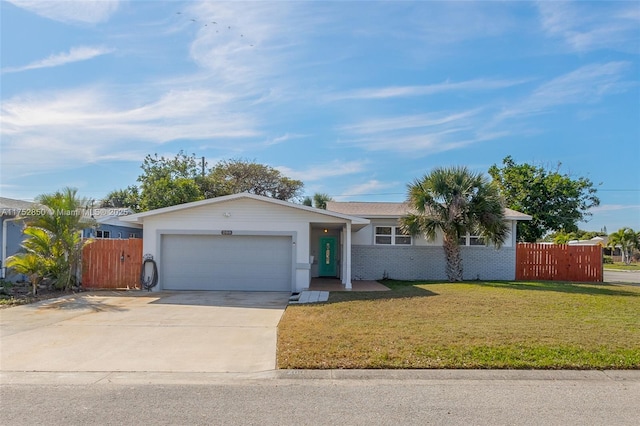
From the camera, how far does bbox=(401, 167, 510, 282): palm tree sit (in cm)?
1819

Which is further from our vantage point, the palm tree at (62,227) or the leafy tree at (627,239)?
the leafy tree at (627,239)

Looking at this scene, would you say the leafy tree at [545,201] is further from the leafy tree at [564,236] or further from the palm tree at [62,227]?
the palm tree at [62,227]

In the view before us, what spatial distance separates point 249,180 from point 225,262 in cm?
2746

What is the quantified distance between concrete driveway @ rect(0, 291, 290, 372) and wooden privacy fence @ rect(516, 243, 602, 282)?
12626 millimetres

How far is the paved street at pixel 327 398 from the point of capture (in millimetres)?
4590

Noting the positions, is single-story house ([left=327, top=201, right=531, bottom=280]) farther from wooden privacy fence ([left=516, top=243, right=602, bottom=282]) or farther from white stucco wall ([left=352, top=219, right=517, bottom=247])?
wooden privacy fence ([left=516, top=243, right=602, bottom=282])

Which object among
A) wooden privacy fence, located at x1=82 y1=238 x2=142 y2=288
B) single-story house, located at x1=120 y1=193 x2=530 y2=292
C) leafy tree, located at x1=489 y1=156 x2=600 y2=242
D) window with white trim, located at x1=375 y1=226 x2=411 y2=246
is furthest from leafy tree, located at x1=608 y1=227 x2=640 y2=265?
wooden privacy fence, located at x1=82 y1=238 x2=142 y2=288

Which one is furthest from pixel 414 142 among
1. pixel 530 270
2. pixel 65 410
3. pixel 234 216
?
pixel 65 410

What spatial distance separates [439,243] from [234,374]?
15.7m

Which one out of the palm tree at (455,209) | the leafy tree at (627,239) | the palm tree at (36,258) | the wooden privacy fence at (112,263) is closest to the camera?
the palm tree at (36,258)

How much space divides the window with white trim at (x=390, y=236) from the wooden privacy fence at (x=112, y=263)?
9981 mm

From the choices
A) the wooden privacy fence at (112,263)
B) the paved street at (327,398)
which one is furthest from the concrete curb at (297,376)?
the wooden privacy fence at (112,263)

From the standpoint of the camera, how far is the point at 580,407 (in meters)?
4.96

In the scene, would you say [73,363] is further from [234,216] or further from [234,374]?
[234,216]
